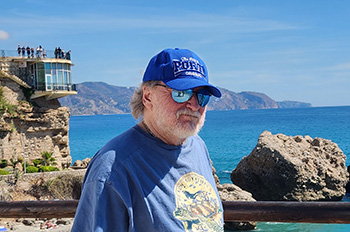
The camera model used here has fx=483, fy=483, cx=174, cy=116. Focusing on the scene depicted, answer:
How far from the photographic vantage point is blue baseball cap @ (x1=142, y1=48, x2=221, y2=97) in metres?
2.43

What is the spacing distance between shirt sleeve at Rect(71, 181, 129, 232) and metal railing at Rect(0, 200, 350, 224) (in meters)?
1.32

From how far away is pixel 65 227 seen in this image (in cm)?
2161

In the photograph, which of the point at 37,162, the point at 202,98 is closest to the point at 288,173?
the point at 37,162

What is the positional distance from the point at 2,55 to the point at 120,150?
115 ft

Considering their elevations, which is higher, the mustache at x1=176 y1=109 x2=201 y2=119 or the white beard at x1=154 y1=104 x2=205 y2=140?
the mustache at x1=176 y1=109 x2=201 y2=119

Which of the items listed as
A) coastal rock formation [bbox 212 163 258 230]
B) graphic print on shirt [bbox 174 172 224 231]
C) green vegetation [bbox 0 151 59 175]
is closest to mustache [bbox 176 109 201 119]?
graphic print on shirt [bbox 174 172 224 231]

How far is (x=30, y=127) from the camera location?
35344 mm

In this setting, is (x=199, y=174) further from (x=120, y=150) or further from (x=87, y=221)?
(x=87, y=221)

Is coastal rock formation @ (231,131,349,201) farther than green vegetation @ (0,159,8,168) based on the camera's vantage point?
No

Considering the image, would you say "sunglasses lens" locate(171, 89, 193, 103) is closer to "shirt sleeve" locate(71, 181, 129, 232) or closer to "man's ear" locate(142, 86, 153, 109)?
"man's ear" locate(142, 86, 153, 109)

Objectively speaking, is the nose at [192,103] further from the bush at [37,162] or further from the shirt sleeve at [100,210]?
the bush at [37,162]

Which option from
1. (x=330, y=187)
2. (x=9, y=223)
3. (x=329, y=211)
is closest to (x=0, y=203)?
(x=329, y=211)

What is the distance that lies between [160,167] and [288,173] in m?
25.2

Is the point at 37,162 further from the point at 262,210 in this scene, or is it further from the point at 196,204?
the point at 196,204
